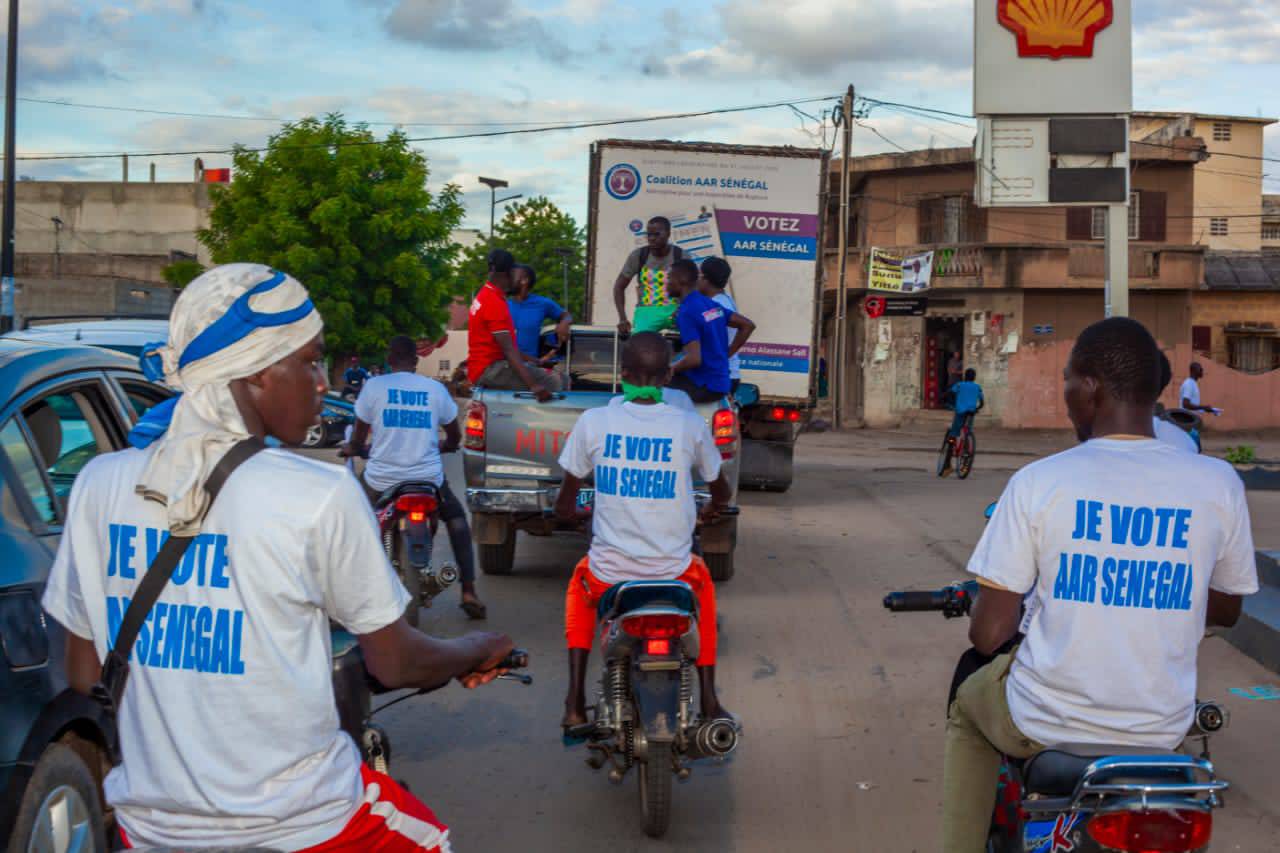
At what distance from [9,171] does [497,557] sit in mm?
19604

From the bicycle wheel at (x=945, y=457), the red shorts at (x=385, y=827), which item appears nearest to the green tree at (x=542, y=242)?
the bicycle wheel at (x=945, y=457)

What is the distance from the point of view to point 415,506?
328 inches

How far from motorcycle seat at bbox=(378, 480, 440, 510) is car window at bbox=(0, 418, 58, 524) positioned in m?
4.26

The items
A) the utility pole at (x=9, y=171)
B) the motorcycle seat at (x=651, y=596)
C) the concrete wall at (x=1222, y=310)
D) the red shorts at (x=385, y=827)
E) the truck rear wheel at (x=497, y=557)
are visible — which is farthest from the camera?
the concrete wall at (x=1222, y=310)

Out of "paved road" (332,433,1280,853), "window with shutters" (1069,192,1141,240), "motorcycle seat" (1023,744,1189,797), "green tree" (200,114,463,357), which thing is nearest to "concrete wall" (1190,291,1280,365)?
"window with shutters" (1069,192,1141,240)

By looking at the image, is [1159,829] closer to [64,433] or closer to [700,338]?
[64,433]

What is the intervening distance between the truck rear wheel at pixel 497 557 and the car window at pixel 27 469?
6.67 metres

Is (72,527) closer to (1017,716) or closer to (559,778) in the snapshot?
(1017,716)

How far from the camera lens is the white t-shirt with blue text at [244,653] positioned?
7.50 ft

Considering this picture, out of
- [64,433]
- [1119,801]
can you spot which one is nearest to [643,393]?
[64,433]

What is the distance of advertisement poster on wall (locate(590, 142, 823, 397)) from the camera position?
15422mm

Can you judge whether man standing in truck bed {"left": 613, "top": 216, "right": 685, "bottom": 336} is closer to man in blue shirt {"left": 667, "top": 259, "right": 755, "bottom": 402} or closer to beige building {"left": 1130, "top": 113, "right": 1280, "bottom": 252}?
man in blue shirt {"left": 667, "top": 259, "right": 755, "bottom": 402}

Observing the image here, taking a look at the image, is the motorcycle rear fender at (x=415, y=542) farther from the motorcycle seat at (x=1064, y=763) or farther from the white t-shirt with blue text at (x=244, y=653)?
the white t-shirt with blue text at (x=244, y=653)

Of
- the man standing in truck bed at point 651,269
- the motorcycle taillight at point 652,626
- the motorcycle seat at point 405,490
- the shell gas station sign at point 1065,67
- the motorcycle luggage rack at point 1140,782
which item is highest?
the shell gas station sign at point 1065,67
